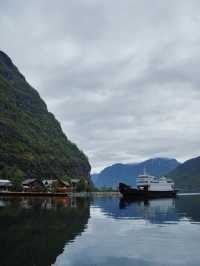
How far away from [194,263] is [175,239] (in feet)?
33.7

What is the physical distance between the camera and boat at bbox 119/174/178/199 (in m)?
159

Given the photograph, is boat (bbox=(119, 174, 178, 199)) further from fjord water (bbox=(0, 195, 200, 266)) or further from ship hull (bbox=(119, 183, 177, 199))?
fjord water (bbox=(0, 195, 200, 266))

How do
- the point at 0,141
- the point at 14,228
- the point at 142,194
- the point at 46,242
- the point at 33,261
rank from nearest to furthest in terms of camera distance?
the point at 33,261
the point at 46,242
the point at 14,228
the point at 142,194
the point at 0,141

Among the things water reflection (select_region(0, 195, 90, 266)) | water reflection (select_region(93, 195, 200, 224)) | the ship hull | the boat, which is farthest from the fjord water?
the boat

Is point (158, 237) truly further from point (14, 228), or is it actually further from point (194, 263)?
point (14, 228)

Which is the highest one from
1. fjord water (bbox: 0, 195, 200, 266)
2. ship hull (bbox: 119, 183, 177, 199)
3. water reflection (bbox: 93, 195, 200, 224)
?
ship hull (bbox: 119, 183, 177, 199)

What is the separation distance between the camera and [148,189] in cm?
16512

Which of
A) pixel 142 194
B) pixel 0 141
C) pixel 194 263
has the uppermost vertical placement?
pixel 0 141

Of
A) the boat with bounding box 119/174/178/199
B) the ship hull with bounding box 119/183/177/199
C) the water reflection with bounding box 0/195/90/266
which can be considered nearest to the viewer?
the water reflection with bounding box 0/195/90/266

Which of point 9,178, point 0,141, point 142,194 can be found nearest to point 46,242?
point 142,194

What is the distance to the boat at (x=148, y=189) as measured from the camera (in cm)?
15925

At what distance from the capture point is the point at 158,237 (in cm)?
3825

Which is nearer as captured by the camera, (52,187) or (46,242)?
(46,242)

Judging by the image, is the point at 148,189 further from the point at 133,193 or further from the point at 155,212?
the point at 155,212
